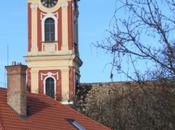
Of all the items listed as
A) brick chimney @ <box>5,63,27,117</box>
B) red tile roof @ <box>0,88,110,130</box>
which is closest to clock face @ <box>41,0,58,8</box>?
red tile roof @ <box>0,88,110,130</box>

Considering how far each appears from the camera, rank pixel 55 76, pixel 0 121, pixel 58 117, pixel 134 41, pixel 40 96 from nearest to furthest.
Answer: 1. pixel 134 41
2. pixel 0 121
3. pixel 58 117
4. pixel 40 96
5. pixel 55 76

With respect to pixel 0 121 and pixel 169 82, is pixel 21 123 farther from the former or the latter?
pixel 169 82

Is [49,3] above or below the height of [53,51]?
above

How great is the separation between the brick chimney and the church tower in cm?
3799

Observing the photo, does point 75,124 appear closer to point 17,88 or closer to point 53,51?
point 17,88

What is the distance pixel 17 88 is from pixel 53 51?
41.6 metres

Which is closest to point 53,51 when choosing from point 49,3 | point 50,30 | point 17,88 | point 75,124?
point 50,30

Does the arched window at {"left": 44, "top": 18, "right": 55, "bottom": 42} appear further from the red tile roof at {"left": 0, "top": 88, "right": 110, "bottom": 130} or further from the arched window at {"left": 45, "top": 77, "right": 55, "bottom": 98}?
the red tile roof at {"left": 0, "top": 88, "right": 110, "bottom": 130}

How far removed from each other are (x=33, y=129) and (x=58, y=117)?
4.13 meters

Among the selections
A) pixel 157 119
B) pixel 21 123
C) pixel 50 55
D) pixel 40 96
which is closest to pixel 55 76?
pixel 50 55

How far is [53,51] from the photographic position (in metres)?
73.9

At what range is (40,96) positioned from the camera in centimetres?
3691

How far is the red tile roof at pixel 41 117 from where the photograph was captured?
29906 millimetres

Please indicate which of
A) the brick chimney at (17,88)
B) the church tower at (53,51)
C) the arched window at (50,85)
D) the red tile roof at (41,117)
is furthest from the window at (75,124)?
the arched window at (50,85)
